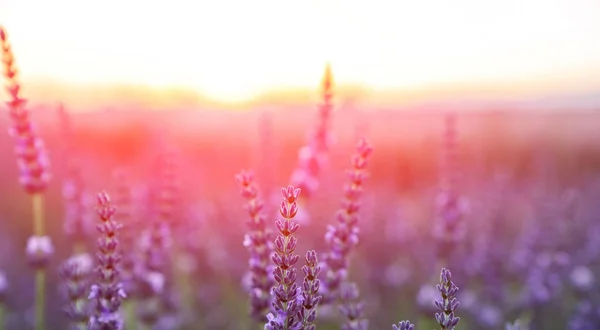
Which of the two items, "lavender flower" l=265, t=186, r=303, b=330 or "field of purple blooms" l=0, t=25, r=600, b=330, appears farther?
"field of purple blooms" l=0, t=25, r=600, b=330

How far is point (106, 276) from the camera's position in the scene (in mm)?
2488

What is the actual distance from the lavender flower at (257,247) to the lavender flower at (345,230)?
0.38 meters

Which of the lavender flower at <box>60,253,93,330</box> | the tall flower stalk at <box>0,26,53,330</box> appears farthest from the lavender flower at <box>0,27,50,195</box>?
the lavender flower at <box>60,253,93,330</box>

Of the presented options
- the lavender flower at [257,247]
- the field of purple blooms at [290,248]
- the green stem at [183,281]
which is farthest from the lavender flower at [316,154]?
the green stem at [183,281]

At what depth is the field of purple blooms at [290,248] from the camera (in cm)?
262

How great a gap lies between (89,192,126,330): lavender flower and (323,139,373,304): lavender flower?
1.05 meters

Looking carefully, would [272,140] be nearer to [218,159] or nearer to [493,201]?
[493,201]

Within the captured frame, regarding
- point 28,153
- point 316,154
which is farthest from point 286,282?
point 28,153

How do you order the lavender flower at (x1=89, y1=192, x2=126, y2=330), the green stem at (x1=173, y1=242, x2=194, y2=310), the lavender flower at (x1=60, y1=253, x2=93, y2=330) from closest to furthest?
the lavender flower at (x1=89, y1=192, x2=126, y2=330)
the lavender flower at (x1=60, y1=253, x2=93, y2=330)
the green stem at (x1=173, y1=242, x2=194, y2=310)

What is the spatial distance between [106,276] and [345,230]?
1171 millimetres

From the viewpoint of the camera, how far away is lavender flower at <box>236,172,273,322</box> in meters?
2.60

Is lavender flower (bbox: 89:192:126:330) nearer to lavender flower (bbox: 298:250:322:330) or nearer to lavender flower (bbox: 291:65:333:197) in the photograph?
lavender flower (bbox: 298:250:322:330)

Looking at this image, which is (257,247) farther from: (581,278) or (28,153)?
(581,278)

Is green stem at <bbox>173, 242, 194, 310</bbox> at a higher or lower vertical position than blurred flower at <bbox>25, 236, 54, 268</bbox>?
lower
